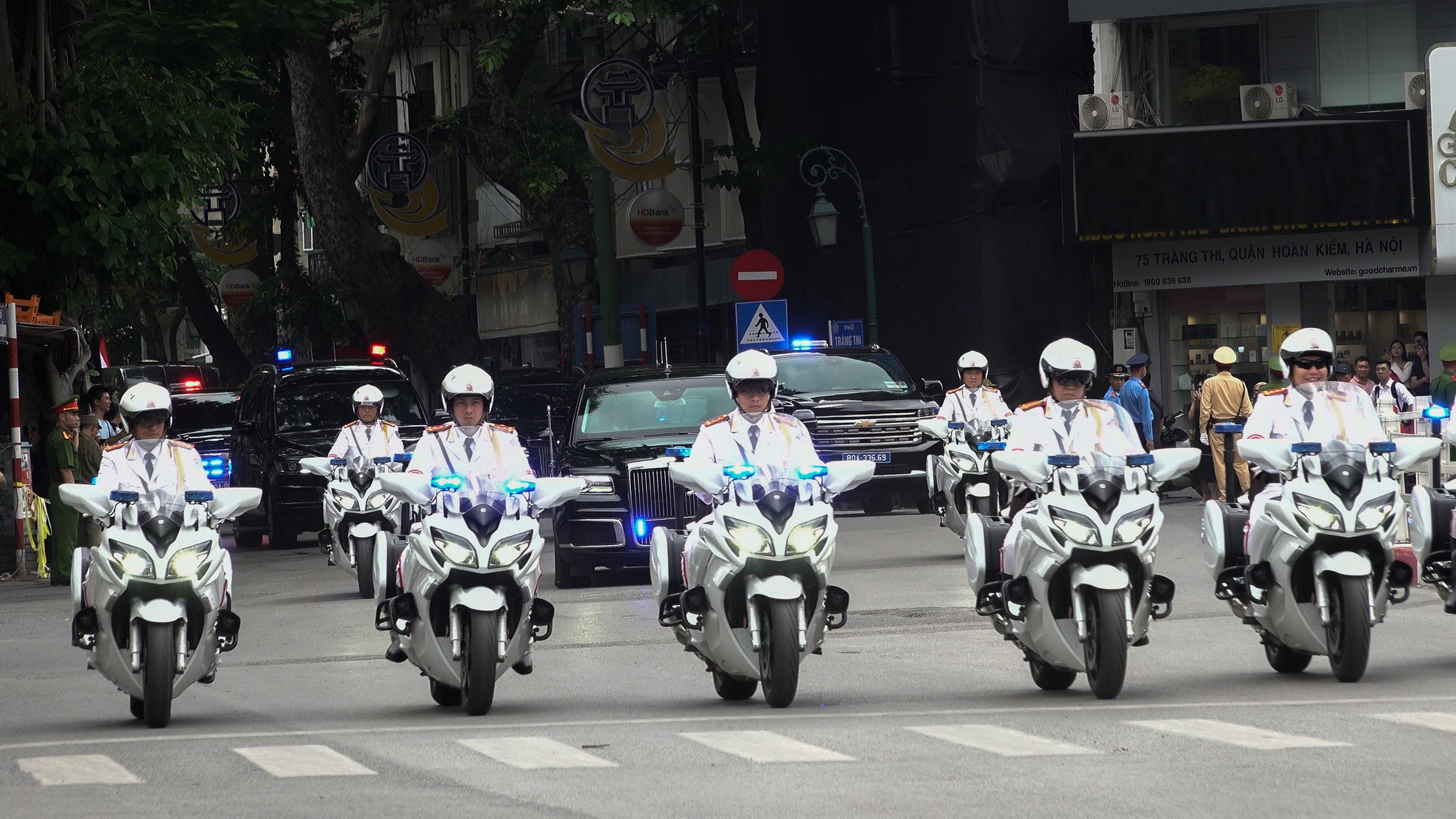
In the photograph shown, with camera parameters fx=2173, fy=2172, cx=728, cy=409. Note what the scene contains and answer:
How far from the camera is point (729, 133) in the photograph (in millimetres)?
41500

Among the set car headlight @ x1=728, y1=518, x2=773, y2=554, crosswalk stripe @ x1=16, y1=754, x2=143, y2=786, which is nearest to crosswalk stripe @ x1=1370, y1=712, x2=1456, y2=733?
car headlight @ x1=728, y1=518, x2=773, y2=554

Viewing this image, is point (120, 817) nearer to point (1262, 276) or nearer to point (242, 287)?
point (1262, 276)

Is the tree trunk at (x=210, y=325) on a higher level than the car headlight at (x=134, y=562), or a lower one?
higher

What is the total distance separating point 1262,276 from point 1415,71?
3470mm

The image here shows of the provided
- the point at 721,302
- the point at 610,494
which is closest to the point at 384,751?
the point at 610,494

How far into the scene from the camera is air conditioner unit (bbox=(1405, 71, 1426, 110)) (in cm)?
2917

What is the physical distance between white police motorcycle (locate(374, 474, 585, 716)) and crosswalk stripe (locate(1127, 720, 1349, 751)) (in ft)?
9.50

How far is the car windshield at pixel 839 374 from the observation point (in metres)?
23.8

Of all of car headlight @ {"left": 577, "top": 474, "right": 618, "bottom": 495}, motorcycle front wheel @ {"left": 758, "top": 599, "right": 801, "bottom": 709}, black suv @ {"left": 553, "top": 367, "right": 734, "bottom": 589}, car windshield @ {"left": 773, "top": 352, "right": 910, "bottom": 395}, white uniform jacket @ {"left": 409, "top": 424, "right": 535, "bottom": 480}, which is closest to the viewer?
motorcycle front wheel @ {"left": 758, "top": 599, "right": 801, "bottom": 709}

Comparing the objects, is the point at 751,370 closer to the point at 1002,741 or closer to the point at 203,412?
the point at 1002,741

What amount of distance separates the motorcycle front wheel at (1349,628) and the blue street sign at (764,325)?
17789 mm

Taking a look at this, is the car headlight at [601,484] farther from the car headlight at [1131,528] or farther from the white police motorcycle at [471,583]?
the car headlight at [1131,528]

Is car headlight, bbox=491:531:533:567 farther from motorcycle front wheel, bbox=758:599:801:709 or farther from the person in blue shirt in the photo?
the person in blue shirt

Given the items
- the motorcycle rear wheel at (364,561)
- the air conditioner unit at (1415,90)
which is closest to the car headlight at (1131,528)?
the motorcycle rear wheel at (364,561)
